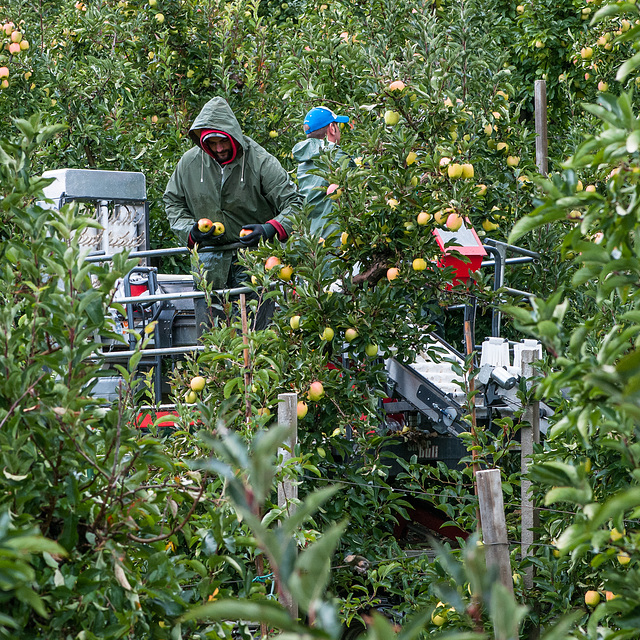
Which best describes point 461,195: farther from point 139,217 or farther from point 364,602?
point 139,217

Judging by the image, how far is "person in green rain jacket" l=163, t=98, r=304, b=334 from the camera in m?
5.47

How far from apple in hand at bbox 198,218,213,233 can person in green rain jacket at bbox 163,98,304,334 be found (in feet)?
0.35

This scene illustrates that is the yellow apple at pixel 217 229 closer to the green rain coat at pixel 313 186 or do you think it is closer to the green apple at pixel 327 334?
the green rain coat at pixel 313 186

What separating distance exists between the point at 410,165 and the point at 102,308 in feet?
8.05

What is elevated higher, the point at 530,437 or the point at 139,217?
the point at 139,217

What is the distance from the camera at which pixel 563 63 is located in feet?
32.8

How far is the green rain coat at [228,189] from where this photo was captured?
5.48 meters

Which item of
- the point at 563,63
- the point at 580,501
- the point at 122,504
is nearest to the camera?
the point at 580,501

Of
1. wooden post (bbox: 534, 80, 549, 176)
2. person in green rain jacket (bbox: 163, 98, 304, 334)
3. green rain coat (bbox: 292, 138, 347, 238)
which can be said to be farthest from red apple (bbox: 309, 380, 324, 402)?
wooden post (bbox: 534, 80, 549, 176)

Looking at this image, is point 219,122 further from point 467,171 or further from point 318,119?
point 467,171

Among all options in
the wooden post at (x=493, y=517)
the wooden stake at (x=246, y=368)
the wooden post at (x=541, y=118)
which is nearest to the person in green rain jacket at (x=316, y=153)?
the wooden stake at (x=246, y=368)

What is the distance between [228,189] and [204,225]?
16.9 inches

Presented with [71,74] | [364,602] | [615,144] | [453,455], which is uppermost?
[71,74]

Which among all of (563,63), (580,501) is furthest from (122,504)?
(563,63)
